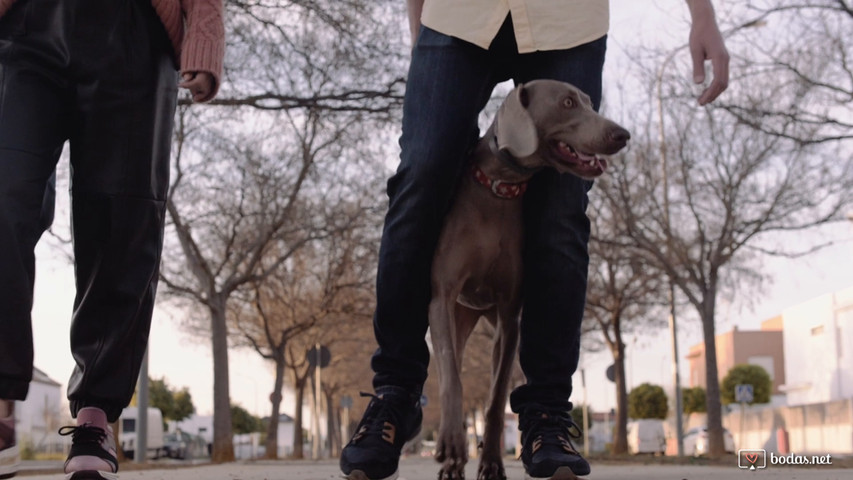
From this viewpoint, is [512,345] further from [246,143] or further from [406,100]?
[246,143]

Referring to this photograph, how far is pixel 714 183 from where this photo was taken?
73.4 ft

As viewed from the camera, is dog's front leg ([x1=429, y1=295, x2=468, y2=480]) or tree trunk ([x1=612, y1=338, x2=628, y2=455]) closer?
dog's front leg ([x1=429, y1=295, x2=468, y2=480])

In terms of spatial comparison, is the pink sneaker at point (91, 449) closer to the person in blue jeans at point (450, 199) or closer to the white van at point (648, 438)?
the person in blue jeans at point (450, 199)

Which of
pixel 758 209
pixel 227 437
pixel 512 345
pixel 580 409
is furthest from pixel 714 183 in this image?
pixel 580 409

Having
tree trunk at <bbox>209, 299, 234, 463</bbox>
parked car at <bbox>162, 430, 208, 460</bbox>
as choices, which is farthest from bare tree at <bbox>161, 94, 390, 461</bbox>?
parked car at <bbox>162, 430, 208, 460</bbox>

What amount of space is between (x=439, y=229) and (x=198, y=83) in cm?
96

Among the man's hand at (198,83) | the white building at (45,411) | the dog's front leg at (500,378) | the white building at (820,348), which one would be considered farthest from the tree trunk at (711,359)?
the white building at (45,411)

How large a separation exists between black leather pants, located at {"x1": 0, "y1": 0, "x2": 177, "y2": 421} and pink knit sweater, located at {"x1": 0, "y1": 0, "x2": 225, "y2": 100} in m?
0.06

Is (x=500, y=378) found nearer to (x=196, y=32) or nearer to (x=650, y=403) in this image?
(x=196, y=32)

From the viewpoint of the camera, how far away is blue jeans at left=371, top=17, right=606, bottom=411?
11.1 feet

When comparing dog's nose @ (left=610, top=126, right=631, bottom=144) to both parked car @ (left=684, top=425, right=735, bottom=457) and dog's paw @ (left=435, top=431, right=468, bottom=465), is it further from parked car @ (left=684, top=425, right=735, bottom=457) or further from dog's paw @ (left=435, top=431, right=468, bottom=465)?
parked car @ (left=684, top=425, right=735, bottom=457)

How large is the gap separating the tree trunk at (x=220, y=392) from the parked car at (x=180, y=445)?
2986 centimetres

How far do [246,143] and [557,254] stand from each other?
731 inches

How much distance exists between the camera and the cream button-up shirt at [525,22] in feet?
11.4
